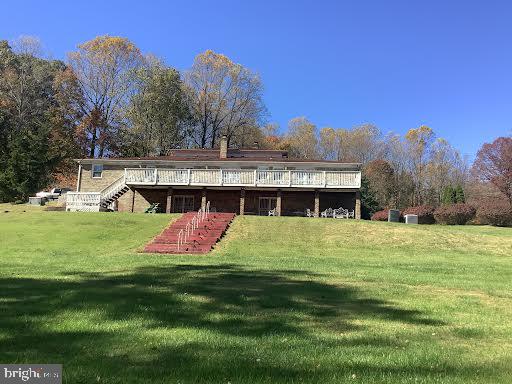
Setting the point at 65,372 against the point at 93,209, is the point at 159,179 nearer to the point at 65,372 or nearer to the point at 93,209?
the point at 93,209

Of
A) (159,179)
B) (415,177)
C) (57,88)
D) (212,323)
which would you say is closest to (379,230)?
(159,179)

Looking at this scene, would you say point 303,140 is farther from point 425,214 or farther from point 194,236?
point 194,236

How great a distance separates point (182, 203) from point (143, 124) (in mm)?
23852

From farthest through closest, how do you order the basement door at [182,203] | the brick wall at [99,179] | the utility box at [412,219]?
the brick wall at [99,179], the basement door at [182,203], the utility box at [412,219]

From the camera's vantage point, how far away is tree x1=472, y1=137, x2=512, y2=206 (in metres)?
44.2

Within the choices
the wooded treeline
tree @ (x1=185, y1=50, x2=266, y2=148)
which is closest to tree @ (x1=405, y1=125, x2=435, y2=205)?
the wooded treeline

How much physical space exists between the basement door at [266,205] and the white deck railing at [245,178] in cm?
294

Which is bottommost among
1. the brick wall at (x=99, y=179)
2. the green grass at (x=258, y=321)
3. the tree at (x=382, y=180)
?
the green grass at (x=258, y=321)

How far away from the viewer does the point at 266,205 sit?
33.5 meters

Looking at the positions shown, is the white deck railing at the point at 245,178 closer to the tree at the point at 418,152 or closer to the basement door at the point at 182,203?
the basement door at the point at 182,203

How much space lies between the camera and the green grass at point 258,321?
14.5 ft

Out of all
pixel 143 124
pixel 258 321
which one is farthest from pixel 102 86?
pixel 258 321

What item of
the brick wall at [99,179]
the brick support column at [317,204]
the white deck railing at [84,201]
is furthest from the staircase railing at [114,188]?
the brick support column at [317,204]

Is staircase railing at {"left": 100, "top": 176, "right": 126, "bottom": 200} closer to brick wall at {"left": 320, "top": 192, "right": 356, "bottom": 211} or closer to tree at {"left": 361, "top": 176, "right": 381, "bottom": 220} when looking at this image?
brick wall at {"left": 320, "top": 192, "right": 356, "bottom": 211}
